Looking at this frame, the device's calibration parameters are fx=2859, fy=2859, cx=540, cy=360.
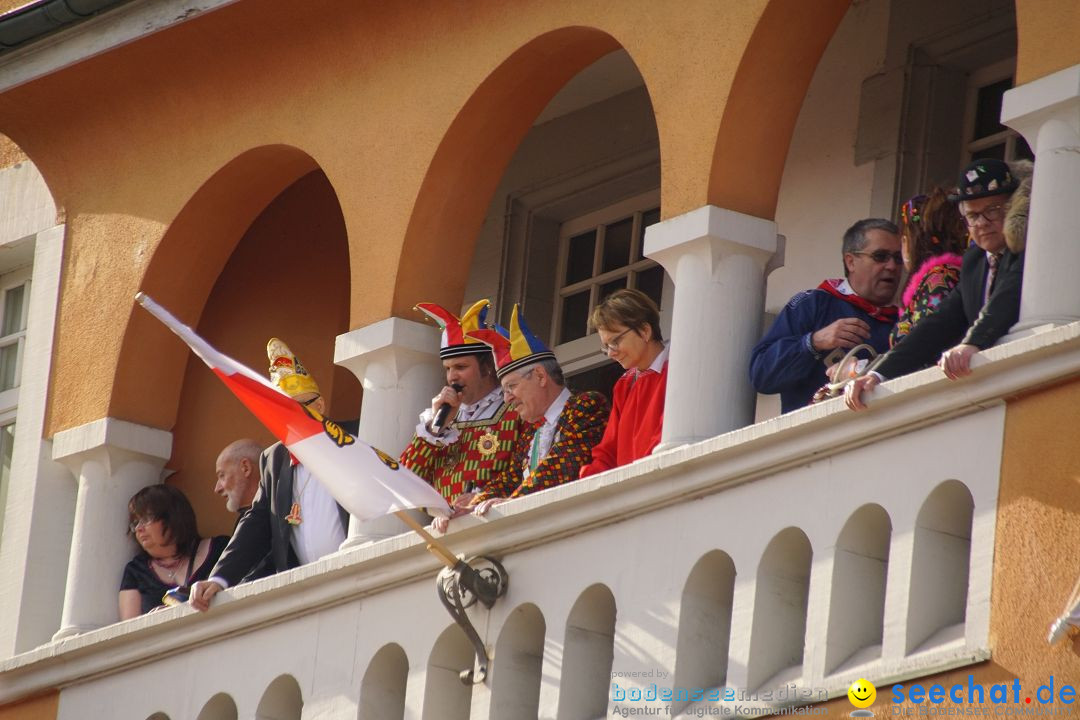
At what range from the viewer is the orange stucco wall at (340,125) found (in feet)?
34.8

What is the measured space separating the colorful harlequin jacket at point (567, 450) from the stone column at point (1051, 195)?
7.08 feet

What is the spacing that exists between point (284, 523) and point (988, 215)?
377cm

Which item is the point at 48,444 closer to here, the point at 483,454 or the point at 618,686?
the point at 483,454

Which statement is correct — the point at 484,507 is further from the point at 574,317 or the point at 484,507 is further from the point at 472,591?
the point at 574,317

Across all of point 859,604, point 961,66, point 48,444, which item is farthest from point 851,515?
point 48,444

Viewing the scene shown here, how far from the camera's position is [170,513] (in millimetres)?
12617

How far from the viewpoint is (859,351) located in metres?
9.80

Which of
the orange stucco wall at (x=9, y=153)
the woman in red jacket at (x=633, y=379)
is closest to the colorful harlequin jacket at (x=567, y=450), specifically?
the woman in red jacket at (x=633, y=379)

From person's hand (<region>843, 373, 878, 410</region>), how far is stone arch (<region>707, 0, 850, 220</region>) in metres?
1.39

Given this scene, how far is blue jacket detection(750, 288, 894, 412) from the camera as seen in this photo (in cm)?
991

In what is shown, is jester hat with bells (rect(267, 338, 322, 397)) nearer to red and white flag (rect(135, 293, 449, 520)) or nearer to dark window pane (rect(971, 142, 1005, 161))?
red and white flag (rect(135, 293, 449, 520))

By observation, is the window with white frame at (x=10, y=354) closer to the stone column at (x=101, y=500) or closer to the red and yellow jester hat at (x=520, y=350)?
the stone column at (x=101, y=500)

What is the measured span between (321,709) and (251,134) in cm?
284

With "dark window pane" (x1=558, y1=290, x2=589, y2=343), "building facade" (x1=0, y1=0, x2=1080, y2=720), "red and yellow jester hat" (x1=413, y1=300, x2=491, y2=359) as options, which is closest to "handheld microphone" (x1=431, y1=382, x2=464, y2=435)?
"red and yellow jester hat" (x1=413, y1=300, x2=491, y2=359)
